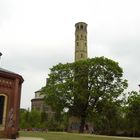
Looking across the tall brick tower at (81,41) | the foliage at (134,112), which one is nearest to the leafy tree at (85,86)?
the foliage at (134,112)

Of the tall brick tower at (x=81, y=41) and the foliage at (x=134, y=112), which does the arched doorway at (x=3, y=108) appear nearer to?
the foliage at (x=134, y=112)

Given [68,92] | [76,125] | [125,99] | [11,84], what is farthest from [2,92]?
[76,125]

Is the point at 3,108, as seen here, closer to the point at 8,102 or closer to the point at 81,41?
the point at 8,102

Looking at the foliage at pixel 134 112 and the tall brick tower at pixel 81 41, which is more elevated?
the tall brick tower at pixel 81 41

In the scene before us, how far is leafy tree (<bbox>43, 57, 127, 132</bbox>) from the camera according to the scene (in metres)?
55.2

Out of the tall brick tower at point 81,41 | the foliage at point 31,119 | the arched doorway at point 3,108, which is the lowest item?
the arched doorway at point 3,108

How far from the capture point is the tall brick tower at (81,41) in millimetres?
88325

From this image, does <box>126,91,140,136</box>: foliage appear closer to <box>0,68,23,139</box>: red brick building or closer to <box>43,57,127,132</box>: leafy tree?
<box>43,57,127,132</box>: leafy tree

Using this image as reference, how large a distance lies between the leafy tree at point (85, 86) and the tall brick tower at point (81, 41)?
30504 millimetres

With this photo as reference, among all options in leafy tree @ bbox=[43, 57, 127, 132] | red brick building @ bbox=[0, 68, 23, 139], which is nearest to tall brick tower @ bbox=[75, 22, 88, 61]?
leafy tree @ bbox=[43, 57, 127, 132]

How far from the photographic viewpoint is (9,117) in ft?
100

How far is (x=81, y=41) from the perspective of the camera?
90375mm

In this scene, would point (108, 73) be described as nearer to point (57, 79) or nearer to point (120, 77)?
point (120, 77)

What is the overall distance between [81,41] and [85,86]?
35.6 meters
